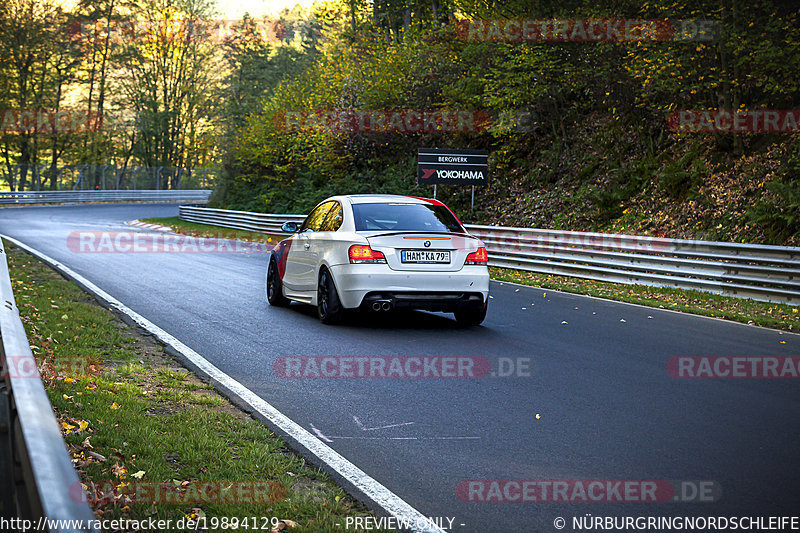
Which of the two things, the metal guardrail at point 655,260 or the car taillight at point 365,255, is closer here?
the car taillight at point 365,255

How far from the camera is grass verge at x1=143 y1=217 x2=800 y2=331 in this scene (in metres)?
11.9

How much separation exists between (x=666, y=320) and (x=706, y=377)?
3.95 meters

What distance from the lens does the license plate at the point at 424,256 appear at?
10406mm

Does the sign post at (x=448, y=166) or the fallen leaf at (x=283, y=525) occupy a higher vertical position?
the sign post at (x=448, y=166)

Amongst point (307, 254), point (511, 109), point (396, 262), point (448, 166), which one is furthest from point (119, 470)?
point (511, 109)

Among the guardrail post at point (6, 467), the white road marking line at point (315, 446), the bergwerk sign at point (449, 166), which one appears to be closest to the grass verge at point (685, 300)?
the bergwerk sign at point (449, 166)

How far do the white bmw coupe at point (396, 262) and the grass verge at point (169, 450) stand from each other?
259cm

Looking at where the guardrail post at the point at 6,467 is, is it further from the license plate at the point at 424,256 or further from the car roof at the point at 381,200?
the car roof at the point at 381,200

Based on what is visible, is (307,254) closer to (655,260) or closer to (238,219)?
(655,260)

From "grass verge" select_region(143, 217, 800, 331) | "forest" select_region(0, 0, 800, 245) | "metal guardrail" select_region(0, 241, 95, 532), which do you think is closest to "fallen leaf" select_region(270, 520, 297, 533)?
"metal guardrail" select_region(0, 241, 95, 532)

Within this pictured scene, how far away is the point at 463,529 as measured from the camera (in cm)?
411

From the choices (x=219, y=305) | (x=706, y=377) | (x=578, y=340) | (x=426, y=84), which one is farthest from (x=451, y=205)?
(x=706, y=377)

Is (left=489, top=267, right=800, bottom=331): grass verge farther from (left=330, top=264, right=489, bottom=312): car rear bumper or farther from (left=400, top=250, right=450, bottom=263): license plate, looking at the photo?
(left=400, top=250, right=450, bottom=263): license plate

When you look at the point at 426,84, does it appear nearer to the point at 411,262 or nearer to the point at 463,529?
the point at 411,262
